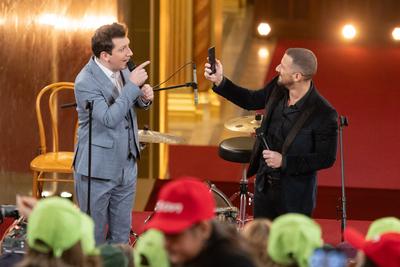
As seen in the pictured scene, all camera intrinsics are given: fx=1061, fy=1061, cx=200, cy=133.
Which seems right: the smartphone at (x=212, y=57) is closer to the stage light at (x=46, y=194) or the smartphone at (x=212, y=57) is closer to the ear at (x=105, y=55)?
the ear at (x=105, y=55)

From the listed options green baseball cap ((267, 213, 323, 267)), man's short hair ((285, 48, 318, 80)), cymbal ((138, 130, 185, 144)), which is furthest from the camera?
cymbal ((138, 130, 185, 144))

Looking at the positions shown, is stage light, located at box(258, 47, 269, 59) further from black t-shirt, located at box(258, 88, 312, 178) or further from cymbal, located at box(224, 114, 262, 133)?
black t-shirt, located at box(258, 88, 312, 178)

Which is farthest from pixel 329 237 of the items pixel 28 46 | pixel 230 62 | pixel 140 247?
pixel 230 62

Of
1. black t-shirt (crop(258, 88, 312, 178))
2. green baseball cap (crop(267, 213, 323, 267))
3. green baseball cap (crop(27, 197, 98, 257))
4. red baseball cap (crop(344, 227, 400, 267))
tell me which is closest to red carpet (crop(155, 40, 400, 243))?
black t-shirt (crop(258, 88, 312, 178))

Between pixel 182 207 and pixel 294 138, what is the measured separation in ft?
7.74

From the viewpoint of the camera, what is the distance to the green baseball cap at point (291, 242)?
3.78 metres

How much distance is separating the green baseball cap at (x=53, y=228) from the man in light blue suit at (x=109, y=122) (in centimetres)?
206

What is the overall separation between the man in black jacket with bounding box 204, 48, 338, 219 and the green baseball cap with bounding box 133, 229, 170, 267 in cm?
201

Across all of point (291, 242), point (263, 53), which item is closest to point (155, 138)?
point (291, 242)

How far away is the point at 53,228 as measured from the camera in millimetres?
3680

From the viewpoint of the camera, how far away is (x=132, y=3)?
29.6 ft

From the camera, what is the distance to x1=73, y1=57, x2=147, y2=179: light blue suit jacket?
227 inches

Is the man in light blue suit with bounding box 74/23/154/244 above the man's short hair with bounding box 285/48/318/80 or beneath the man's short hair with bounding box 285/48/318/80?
beneath

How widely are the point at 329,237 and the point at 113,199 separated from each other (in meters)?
2.24
